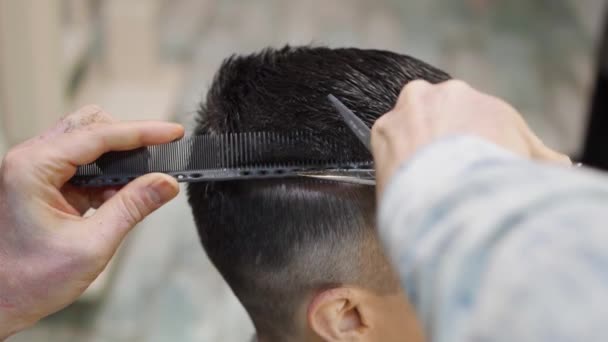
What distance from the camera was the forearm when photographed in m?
0.48

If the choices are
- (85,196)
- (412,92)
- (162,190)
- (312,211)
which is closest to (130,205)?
(162,190)

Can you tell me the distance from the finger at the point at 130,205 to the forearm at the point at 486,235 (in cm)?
54

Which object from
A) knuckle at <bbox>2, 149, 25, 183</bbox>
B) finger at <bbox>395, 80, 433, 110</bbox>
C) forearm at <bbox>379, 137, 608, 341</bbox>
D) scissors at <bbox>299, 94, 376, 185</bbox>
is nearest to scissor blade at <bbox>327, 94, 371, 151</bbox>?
scissors at <bbox>299, 94, 376, 185</bbox>

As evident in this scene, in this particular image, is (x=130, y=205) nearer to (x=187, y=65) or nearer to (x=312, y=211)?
(x=312, y=211)

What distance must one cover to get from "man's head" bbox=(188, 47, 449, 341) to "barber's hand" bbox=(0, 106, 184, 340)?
0.44 ft

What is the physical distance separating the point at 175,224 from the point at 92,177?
1.75 meters

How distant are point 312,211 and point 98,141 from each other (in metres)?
0.35

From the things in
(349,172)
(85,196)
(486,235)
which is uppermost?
(486,235)

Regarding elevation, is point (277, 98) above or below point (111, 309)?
above

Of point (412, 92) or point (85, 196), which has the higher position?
point (412, 92)

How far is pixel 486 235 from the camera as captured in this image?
0.51 meters

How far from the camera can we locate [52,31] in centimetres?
236

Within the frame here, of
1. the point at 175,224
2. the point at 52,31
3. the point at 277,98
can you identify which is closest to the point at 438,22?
the point at 175,224

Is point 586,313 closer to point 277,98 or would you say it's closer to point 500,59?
point 277,98
